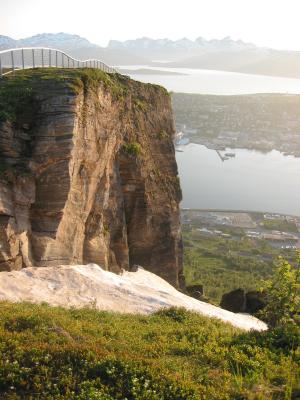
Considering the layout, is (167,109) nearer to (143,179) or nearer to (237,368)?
(143,179)

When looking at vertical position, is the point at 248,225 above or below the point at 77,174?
below

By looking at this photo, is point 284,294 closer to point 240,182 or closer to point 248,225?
point 248,225

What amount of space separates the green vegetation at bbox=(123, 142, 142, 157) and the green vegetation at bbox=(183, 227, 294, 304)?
25817mm

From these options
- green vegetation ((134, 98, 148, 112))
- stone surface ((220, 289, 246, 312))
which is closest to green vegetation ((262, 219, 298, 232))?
stone surface ((220, 289, 246, 312))

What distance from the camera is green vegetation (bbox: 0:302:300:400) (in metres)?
6.61

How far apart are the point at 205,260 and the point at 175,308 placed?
179ft

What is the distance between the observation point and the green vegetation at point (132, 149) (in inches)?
998

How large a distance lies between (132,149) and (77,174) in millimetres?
8071

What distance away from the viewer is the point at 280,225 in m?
84.9

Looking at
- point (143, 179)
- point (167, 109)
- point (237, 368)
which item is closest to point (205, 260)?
point (167, 109)

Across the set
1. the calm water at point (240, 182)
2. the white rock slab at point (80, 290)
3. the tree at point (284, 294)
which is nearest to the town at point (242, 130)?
the calm water at point (240, 182)

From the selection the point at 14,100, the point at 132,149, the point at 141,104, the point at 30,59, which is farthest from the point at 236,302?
the point at 14,100

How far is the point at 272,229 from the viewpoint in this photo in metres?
83.8

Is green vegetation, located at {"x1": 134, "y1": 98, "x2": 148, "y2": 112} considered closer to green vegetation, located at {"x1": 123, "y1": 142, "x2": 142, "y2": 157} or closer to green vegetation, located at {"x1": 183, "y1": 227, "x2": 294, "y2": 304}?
green vegetation, located at {"x1": 123, "y1": 142, "x2": 142, "y2": 157}
